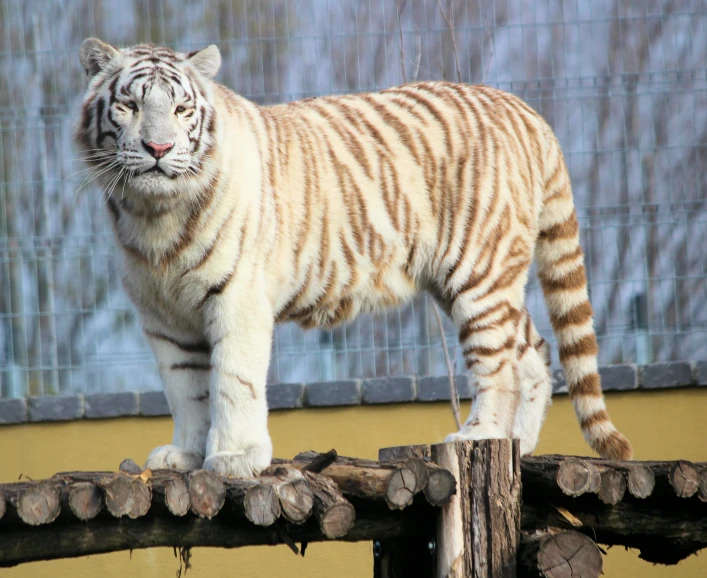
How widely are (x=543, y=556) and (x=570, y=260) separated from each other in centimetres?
143

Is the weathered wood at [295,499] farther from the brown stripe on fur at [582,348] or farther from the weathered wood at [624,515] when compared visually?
the brown stripe on fur at [582,348]

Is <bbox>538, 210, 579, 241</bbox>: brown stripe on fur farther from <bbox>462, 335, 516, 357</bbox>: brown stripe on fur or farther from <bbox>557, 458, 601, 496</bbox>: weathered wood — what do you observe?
<bbox>557, 458, 601, 496</bbox>: weathered wood

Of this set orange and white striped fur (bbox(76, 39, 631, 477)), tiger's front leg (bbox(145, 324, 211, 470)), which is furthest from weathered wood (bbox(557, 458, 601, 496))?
tiger's front leg (bbox(145, 324, 211, 470))

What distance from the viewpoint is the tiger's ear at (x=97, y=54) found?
316 centimetres

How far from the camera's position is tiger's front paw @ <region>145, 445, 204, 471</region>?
3158 millimetres

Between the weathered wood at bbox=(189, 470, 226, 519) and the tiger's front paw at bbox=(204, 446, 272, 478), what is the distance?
0.50 feet

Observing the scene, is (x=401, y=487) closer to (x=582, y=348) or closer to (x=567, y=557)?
(x=567, y=557)

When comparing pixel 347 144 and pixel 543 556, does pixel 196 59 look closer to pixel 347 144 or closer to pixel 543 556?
pixel 347 144

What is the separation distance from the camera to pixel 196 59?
127 inches

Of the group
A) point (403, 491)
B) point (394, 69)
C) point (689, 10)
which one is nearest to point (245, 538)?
point (403, 491)

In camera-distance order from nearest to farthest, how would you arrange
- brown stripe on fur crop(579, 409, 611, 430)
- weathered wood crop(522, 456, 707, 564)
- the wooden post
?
the wooden post → weathered wood crop(522, 456, 707, 564) → brown stripe on fur crop(579, 409, 611, 430)

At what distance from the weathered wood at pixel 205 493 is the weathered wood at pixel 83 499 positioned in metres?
0.23

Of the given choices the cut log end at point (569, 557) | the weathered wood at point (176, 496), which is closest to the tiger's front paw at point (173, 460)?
the weathered wood at point (176, 496)

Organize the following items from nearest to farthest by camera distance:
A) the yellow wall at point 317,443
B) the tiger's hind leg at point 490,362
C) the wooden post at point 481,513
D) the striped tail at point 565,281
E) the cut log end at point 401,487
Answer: the cut log end at point 401,487 → the wooden post at point 481,513 → the tiger's hind leg at point 490,362 → the striped tail at point 565,281 → the yellow wall at point 317,443
